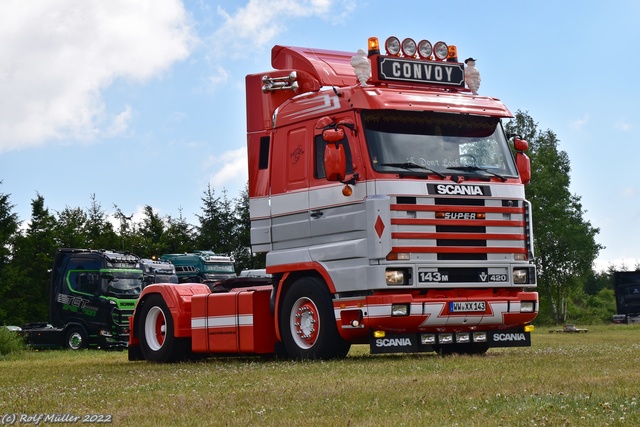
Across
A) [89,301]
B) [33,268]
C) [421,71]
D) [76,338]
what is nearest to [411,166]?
[421,71]

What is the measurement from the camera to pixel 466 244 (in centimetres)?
1583

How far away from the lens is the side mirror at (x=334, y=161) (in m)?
15.4

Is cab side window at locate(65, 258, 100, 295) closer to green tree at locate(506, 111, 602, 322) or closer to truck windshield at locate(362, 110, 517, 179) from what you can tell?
truck windshield at locate(362, 110, 517, 179)

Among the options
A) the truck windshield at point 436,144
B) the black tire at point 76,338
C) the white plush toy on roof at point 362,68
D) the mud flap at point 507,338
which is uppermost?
the white plush toy on roof at point 362,68

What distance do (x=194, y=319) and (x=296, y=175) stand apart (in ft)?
11.6

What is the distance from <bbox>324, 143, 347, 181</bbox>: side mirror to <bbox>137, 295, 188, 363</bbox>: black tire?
5036 mm

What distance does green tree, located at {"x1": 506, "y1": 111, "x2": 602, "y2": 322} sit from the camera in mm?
68250

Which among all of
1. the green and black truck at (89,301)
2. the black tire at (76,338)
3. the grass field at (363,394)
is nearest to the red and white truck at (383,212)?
the grass field at (363,394)

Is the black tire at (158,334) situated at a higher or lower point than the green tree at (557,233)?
lower

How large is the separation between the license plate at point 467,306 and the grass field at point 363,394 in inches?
31.3

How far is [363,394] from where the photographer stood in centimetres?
1012

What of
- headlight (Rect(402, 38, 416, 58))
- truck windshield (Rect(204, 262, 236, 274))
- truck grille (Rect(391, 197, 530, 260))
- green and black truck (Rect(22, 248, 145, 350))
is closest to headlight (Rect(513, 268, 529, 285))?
truck grille (Rect(391, 197, 530, 260))

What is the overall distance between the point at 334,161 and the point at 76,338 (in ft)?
75.8

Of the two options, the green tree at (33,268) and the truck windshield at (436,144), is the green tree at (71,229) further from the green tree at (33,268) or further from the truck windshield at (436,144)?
the truck windshield at (436,144)
